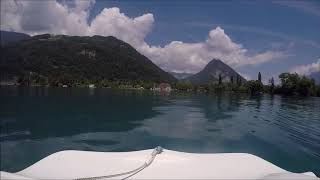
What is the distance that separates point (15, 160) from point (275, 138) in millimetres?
8755

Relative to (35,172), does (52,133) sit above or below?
below

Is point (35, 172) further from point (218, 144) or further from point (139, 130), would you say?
point (139, 130)

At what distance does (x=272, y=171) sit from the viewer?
148 inches

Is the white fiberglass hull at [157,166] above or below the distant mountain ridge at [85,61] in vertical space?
below

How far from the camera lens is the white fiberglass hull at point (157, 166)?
3680 mm

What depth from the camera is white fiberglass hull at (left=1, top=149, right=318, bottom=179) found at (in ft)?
12.1

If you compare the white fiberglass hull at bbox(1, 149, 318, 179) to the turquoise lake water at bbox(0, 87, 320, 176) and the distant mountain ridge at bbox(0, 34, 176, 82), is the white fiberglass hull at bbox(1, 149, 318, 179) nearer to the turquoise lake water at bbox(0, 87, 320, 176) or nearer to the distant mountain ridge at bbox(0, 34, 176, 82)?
the turquoise lake water at bbox(0, 87, 320, 176)

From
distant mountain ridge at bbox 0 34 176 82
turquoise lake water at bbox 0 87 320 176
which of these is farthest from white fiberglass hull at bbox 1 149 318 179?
distant mountain ridge at bbox 0 34 176 82

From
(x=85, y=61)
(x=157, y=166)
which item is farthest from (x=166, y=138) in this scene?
(x=85, y=61)

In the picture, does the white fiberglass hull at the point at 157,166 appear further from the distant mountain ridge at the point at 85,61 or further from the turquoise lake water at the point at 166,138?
the distant mountain ridge at the point at 85,61

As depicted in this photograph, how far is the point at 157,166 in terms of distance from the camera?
3.83 metres

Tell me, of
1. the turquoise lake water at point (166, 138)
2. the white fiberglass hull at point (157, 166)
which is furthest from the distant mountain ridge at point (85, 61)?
the white fiberglass hull at point (157, 166)

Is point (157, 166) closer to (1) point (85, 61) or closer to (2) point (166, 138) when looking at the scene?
(2) point (166, 138)

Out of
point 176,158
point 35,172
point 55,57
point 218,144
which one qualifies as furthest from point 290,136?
point 55,57
